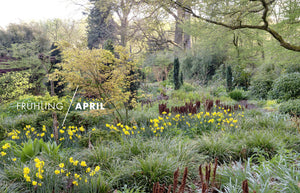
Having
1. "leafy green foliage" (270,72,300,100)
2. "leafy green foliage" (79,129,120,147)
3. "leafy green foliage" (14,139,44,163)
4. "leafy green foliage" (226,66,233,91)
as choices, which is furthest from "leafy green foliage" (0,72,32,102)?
"leafy green foliage" (270,72,300,100)

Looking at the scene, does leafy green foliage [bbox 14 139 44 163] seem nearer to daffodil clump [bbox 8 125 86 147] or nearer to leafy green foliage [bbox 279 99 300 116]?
daffodil clump [bbox 8 125 86 147]

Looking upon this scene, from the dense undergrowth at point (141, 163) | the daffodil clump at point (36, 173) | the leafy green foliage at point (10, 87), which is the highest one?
the leafy green foliage at point (10, 87)

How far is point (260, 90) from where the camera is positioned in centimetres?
1030

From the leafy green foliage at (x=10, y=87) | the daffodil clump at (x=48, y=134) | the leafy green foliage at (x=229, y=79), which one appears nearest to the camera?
the daffodil clump at (x=48, y=134)

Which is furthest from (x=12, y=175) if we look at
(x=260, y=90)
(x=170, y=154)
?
(x=260, y=90)

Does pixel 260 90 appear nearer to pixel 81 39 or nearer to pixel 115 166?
pixel 115 166

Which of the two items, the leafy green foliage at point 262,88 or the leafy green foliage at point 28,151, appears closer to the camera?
the leafy green foliage at point 28,151

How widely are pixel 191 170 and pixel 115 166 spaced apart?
109 cm

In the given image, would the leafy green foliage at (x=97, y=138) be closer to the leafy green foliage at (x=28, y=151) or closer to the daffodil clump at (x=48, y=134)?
the daffodil clump at (x=48, y=134)

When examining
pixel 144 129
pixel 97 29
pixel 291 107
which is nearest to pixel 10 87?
pixel 144 129

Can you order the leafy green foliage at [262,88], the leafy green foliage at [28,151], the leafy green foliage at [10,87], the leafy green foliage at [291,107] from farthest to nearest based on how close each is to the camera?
the leafy green foliage at [262,88] < the leafy green foliage at [10,87] < the leafy green foliage at [291,107] < the leafy green foliage at [28,151]

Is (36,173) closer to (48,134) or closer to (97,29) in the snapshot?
(48,134)

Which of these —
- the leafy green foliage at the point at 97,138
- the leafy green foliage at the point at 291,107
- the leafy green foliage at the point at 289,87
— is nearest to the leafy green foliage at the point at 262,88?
the leafy green foliage at the point at 289,87

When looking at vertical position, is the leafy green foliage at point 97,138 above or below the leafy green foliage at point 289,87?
below
